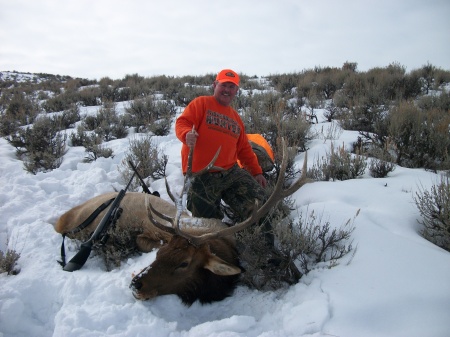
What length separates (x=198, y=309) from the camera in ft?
8.80

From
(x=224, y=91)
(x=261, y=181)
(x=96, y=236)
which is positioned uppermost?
(x=224, y=91)

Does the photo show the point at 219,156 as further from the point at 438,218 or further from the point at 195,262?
the point at 438,218

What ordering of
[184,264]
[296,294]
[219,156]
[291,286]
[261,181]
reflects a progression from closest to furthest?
[296,294]
[291,286]
[184,264]
[219,156]
[261,181]

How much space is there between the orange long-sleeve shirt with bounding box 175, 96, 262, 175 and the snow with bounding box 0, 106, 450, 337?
1214mm

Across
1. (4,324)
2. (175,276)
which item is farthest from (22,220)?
(175,276)

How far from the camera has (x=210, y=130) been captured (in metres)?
3.88

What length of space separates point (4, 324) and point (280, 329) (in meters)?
2.11

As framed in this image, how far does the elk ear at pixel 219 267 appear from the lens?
8.33 feet

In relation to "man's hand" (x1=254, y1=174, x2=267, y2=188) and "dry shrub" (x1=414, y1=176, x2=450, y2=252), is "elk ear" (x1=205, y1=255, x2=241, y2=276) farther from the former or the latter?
"dry shrub" (x1=414, y1=176, x2=450, y2=252)

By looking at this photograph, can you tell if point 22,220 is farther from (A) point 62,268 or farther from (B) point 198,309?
(B) point 198,309

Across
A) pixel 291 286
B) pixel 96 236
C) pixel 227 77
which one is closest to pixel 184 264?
pixel 291 286

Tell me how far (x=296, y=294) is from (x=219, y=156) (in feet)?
6.49

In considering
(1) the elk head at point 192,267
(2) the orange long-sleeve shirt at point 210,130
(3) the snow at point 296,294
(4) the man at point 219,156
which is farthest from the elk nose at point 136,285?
(2) the orange long-sleeve shirt at point 210,130

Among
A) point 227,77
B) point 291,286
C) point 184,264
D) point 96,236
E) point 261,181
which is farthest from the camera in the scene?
point 261,181
